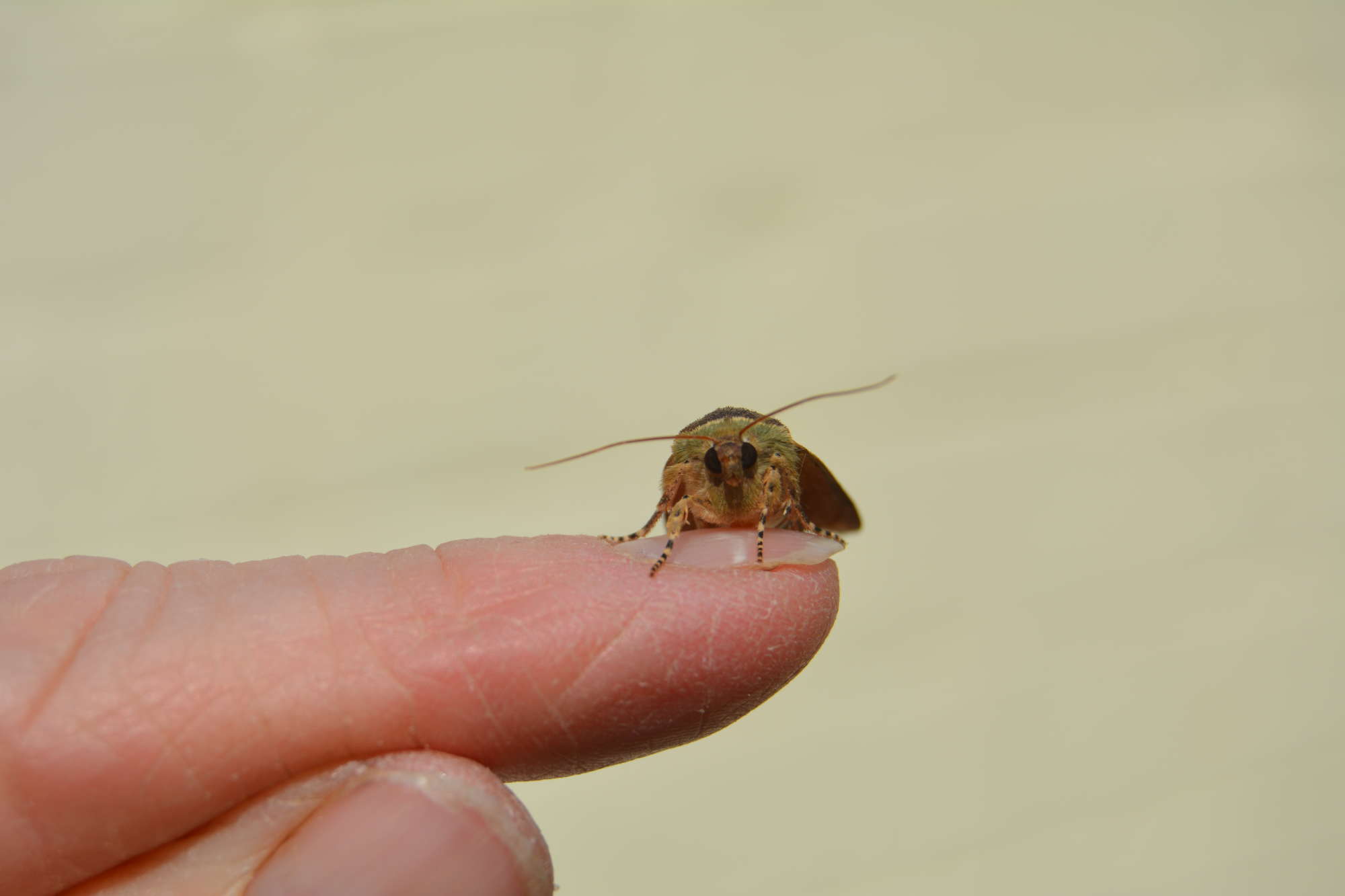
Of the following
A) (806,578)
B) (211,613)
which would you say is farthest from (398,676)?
(806,578)

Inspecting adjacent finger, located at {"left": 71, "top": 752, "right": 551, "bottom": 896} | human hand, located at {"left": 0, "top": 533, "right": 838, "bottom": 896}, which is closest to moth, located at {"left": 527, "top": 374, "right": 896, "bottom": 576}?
human hand, located at {"left": 0, "top": 533, "right": 838, "bottom": 896}

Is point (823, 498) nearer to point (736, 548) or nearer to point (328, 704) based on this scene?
point (736, 548)

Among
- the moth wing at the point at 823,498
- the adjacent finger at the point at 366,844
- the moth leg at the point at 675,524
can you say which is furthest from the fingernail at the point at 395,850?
the moth wing at the point at 823,498

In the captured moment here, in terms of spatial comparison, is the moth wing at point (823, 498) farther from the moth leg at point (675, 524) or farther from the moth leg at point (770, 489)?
the moth leg at point (675, 524)

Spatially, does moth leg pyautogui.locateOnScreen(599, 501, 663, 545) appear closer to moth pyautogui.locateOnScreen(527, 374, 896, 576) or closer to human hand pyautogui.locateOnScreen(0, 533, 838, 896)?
moth pyautogui.locateOnScreen(527, 374, 896, 576)

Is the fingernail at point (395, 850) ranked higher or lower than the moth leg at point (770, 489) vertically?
lower

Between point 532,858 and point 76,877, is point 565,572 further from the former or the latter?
point 76,877

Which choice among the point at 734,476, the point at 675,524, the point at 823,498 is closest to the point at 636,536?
the point at 675,524
